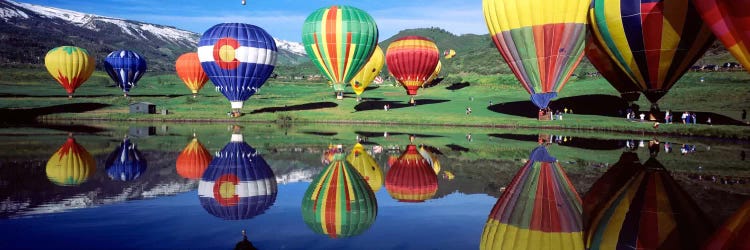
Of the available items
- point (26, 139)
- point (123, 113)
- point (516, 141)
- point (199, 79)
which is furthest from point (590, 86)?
point (26, 139)

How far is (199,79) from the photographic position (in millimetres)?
57625

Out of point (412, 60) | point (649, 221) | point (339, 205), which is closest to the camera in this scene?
point (649, 221)

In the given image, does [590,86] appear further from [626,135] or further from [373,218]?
[373,218]

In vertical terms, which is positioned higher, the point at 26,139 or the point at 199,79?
the point at 199,79

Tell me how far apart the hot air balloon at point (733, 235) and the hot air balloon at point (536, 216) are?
1784 millimetres

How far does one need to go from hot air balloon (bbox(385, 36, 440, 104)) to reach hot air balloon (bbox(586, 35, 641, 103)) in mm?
21046

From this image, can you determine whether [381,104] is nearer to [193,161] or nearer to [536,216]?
[193,161]

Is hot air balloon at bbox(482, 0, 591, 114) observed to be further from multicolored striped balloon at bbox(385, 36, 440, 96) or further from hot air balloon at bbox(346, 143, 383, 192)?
multicolored striped balloon at bbox(385, 36, 440, 96)

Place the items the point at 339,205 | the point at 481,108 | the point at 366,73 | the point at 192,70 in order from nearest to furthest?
the point at 339,205 → the point at 481,108 → the point at 192,70 → the point at 366,73

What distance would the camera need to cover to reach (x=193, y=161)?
18.1 metres

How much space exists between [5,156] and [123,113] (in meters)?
30.3

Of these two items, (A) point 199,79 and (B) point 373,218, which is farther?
(A) point 199,79

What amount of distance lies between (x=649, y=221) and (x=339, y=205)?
17.9 ft

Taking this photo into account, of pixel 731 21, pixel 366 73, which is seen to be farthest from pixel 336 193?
pixel 366 73
